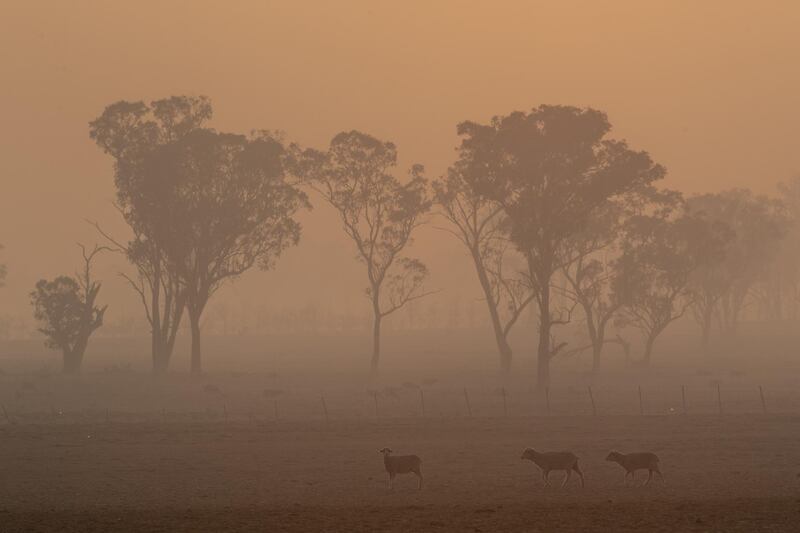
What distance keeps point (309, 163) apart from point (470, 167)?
20681 millimetres

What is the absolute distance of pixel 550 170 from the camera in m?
65.4

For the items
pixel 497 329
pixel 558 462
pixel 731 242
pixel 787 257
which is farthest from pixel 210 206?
pixel 787 257

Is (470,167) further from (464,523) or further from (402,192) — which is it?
(464,523)

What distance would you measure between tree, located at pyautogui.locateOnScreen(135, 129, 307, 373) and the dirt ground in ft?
108

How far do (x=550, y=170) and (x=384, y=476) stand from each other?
40294 millimetres

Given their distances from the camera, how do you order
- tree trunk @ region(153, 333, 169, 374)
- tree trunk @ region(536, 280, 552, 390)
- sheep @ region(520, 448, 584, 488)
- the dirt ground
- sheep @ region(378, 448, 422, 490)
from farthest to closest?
tree trunk @ region(153, 333, 169, 374) → tree trunk @ region(536, 280, 552, 390) → sheep @ region(378, 448, 422, 490) → sheep @ region(520, 448, 584, 488) → the dirt ground

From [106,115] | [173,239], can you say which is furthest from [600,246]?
[106,115]

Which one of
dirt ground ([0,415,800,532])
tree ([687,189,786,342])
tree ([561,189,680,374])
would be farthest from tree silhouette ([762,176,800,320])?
dirt ground ([0,415,800,532])

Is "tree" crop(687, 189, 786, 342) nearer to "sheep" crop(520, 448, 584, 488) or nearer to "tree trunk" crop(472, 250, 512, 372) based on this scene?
"tree trunk" crop(472, 250, 512, 372)

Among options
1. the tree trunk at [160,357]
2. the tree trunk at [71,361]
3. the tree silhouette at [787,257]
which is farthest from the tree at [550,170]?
the tree silhouette at [787,257]

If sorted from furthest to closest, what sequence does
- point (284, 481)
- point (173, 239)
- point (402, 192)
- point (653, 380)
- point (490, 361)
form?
point (490, 361)
point (402, 192)
point (173, 239)
point (653, 380)
point (284, 481)

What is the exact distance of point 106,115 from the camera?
7931cm

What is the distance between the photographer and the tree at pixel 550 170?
6419cm

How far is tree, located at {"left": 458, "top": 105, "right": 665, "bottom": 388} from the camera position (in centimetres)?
6419
